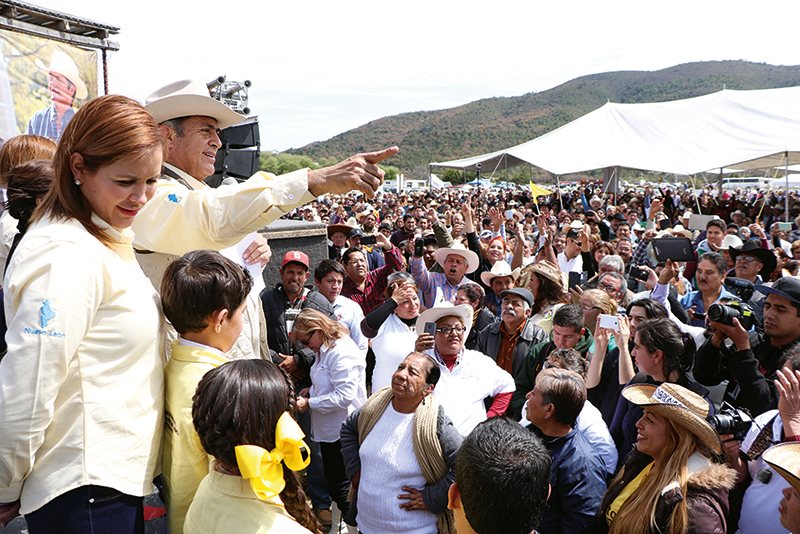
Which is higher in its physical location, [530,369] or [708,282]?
[708,282]

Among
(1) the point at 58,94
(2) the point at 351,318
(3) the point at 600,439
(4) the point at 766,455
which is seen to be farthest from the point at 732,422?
(1) the point at 58,94

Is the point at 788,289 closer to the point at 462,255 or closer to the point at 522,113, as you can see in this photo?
the point at 462,255

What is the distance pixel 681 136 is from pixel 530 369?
548 inches

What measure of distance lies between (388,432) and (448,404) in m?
0.66

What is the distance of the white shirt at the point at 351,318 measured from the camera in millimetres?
4910

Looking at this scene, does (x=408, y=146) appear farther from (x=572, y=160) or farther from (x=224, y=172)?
(x=224, y=172)

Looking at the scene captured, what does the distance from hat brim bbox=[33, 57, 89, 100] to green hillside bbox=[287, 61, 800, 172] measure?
271ft

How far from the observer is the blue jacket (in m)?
2.52

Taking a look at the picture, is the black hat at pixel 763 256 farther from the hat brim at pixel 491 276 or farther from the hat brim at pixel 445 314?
the hat brim at pixel 445 314

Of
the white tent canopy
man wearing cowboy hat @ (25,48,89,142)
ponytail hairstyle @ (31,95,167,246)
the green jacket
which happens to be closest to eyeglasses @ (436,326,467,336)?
the green jacket

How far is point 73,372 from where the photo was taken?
1.29 m

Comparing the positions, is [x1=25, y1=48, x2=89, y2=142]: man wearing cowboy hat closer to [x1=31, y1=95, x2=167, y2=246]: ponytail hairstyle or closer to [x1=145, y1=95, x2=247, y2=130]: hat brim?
[x1=145, y1=95, x2=247, y2=130]: hat brim

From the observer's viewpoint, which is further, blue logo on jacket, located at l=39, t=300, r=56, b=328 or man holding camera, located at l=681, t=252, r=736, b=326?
man holding camera, located at l=681, t=252, r=736, b=326

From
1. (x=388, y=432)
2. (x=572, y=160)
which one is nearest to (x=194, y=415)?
(x=388, y=432)
